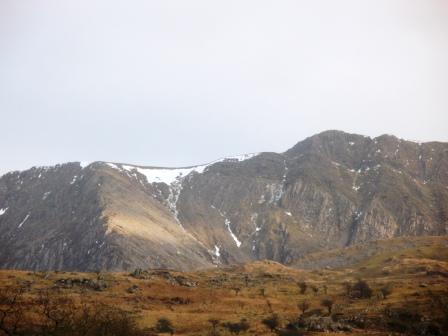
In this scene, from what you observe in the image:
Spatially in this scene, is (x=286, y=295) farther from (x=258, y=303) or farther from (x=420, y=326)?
(x=420, y=326)

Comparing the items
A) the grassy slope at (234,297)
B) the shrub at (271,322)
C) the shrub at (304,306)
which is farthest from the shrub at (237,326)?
the shrub at (304,306)

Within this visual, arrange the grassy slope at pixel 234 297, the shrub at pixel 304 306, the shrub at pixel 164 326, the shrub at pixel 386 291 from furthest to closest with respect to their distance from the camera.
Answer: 1. the shrub at pixel 386 291
2. the shrub at pixel 304 306
3. the grassy slope at pixel 234 297
4. the shrub at pixel 164 326

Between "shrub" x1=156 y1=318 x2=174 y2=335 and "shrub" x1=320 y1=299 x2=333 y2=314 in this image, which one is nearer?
"shrub" x1=156 y1=318 x2=174 y2=335

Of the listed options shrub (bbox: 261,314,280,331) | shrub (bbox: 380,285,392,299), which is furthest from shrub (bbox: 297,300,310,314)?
A: shrub (bbox: 380,285,392,299)

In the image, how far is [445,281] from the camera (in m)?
145

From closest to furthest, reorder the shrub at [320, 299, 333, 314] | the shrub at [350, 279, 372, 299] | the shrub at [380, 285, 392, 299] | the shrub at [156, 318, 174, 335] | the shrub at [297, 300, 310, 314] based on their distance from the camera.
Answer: the shrub at [156, 318, 174, 335], the shrub at [320, 299, 333, 314], the shrub at [297, 300, 310, 314], the shrub at [380, 285, 392, 299], the shrub at [350, 279, 372, 299]

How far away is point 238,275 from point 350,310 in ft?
291

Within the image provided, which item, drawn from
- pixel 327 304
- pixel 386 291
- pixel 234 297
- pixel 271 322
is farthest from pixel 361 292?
pixel 271 322

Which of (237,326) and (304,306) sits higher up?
(237,326)

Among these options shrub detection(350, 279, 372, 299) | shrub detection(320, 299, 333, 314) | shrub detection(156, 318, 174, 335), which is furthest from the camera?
shrub detection(350, 279, 372, 299)

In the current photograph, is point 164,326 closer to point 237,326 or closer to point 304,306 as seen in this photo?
point 237,326

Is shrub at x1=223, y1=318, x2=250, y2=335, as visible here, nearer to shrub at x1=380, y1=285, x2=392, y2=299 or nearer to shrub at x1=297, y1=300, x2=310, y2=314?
shrub at x1=297, y1=300, x2=310, y2=314

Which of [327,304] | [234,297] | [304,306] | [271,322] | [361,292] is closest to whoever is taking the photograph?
[271,322]

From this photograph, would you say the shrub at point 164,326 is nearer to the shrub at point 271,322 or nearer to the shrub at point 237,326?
the shrub at point 237,326
